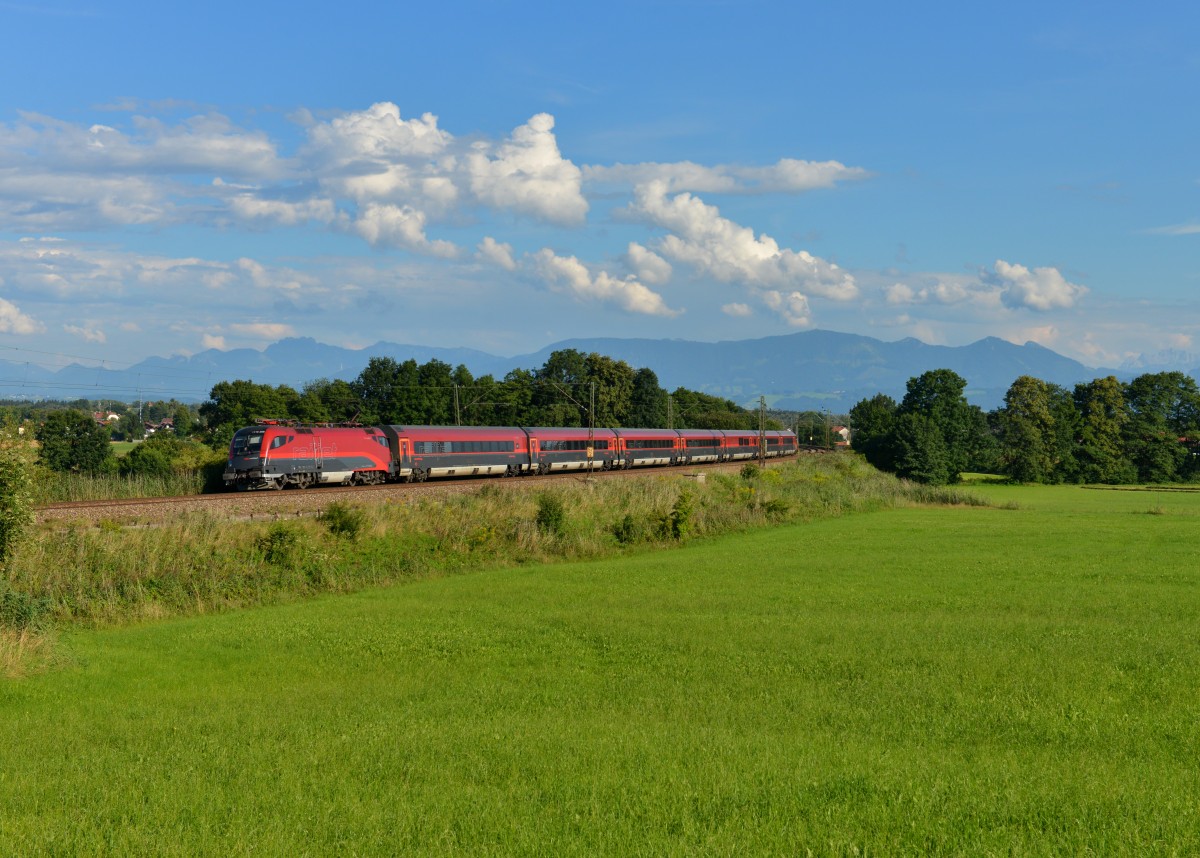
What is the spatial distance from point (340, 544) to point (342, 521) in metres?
1.01

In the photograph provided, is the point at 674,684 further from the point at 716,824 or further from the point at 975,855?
the point at 975,855

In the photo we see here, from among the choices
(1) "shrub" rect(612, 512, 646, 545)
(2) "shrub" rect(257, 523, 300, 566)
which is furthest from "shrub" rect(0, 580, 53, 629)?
(1) "shrub" rect(612, 512, 646, 545)

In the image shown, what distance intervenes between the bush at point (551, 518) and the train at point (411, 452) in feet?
35.2

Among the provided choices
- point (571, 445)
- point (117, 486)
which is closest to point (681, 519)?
point (571, 445)

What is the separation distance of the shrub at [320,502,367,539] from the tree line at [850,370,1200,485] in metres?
76.0

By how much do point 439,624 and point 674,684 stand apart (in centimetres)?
803

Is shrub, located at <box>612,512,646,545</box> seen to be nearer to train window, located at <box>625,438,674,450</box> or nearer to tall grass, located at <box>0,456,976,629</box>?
tall grass, located at <box>0,456,976,629</box>

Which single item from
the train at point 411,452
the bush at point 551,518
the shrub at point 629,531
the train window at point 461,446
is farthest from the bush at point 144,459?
the shrub at point 629,531

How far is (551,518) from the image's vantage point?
1547 inches

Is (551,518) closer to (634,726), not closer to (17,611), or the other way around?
(17,611)

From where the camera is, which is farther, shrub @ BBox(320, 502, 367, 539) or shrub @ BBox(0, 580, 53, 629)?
shrub @ BBox(320, 502, 367, 539)

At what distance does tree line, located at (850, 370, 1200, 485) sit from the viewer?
353ft

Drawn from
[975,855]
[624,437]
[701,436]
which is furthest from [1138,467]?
[975,855]

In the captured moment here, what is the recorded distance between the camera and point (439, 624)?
21109mm
